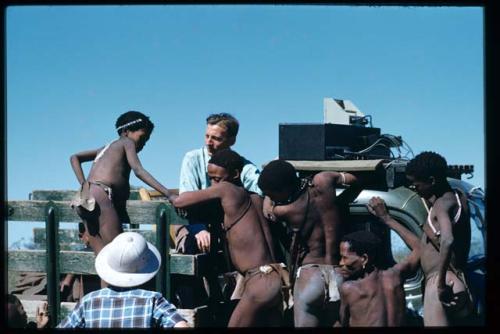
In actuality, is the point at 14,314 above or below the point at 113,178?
below

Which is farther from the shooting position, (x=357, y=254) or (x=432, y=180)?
(x=432, y=180)

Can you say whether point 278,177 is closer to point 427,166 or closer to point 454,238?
point 427,166

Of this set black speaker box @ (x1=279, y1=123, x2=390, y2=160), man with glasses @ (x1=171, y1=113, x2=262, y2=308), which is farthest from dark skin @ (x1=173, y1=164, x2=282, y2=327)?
black speaker box @ (x1=279, y1=123, x2=390, y2=160)

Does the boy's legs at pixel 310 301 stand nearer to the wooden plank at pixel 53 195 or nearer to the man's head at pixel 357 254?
the man's head at pixel 357 254

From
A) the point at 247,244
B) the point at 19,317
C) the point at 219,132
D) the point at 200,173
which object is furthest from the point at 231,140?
the point at 19,317

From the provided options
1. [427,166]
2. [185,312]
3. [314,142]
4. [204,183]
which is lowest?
[185,312]

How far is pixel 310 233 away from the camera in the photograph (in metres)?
5.09

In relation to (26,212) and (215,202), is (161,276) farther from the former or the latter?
(26,212)

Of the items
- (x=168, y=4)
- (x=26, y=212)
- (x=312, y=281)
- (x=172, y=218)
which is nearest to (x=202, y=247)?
(x=172, y=218)

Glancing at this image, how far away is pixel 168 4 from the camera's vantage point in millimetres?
4672

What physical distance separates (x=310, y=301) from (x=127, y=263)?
51.7 inches

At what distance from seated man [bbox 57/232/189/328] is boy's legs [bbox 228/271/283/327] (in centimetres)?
68

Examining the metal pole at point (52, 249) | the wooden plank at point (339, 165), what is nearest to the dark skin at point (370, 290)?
the wooden plank at point (339, 165)

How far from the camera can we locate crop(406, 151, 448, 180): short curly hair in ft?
16.6
